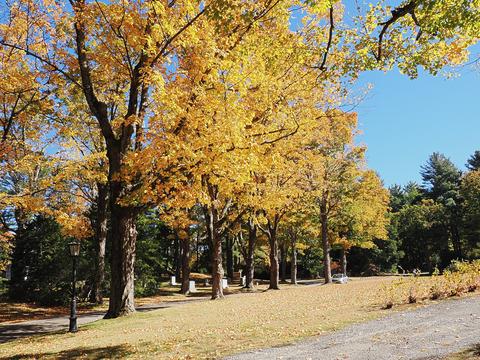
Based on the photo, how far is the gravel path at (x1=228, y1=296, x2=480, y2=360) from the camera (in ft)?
22.7

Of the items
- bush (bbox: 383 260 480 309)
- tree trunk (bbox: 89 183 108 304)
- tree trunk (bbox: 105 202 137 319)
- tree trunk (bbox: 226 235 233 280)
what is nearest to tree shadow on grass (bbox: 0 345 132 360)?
tree trunk (bbox: 105 202 137 319)

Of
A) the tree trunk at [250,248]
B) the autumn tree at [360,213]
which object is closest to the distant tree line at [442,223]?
the autumn tree at [360,213]

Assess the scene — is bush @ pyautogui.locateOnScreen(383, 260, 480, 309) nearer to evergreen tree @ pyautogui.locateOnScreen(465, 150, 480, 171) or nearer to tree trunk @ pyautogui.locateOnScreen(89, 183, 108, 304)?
tree trunk @ pyautogui.locateOnScreen(89, 183, 108, 304)

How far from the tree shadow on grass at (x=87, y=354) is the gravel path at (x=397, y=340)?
319 centimetres

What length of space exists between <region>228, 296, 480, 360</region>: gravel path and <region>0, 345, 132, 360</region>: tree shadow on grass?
10.5ft

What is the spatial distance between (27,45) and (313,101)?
11643mm

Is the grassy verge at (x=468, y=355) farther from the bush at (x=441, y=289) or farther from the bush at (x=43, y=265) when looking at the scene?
the bush at (x=43, y=265)

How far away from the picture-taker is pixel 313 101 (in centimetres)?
1602

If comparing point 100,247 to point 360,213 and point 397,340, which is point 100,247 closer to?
point 397,340

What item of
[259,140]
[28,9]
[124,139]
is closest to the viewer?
[259,140]

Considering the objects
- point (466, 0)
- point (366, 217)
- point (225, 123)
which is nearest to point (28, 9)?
point (225, 123)

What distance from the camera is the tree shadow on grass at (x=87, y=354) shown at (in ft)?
30.2

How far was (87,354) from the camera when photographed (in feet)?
31.2

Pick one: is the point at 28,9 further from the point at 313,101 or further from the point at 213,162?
the point at 313,101
